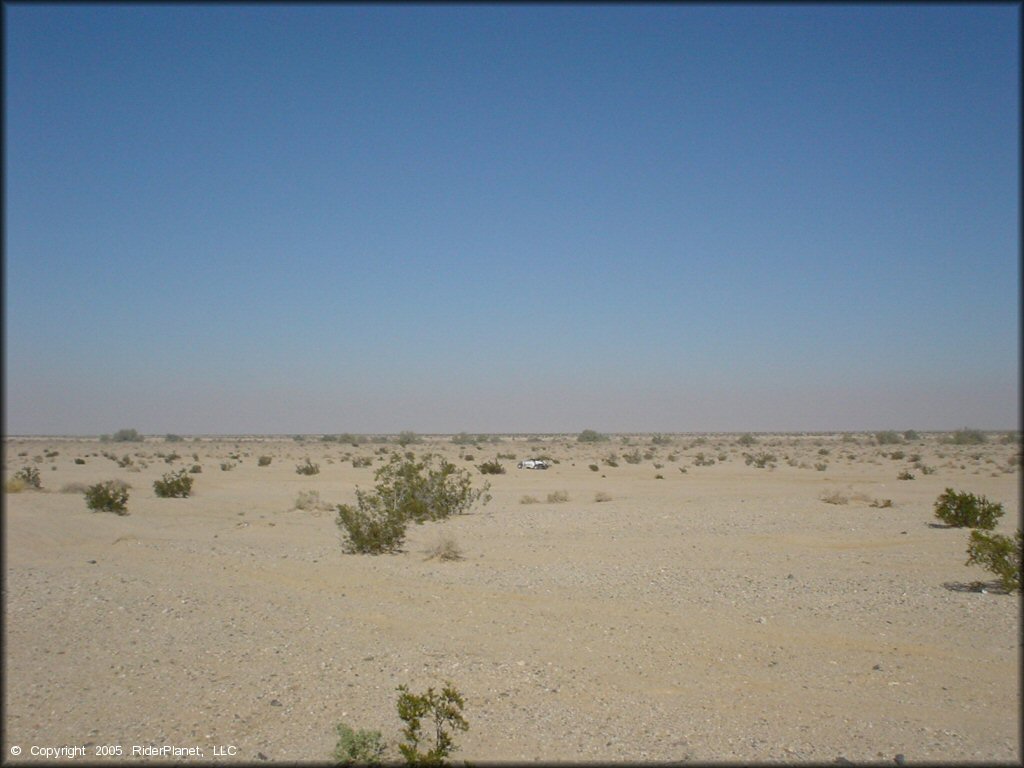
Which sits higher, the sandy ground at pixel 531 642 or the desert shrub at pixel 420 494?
the desert shrub at pixel 420 494

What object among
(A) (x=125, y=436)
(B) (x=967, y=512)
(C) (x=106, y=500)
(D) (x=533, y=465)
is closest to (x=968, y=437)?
(D) (x=533, y=465)

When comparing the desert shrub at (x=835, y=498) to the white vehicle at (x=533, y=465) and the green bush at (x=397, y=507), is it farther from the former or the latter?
the white vehicle at (x=533, y=465)

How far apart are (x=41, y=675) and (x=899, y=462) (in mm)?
62160

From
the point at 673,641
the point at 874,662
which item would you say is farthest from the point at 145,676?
the point at 874,662

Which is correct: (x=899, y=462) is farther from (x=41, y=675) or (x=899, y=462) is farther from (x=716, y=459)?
(x=41, y=675)

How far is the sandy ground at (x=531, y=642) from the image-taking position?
7422mm

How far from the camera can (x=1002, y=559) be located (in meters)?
13.6

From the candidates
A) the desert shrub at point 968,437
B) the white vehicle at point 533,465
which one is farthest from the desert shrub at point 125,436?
the desert shrub at point 968,437

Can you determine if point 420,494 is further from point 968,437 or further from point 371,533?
point 968,437

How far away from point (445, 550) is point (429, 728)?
33.4ft

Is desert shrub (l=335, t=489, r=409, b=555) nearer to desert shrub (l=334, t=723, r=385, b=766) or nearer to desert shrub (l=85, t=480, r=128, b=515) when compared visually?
desert shrub (l=85, t=480, r=128, b=515)

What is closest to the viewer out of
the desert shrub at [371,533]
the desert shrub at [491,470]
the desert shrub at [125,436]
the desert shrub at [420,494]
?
the desert shrub at [371,533]

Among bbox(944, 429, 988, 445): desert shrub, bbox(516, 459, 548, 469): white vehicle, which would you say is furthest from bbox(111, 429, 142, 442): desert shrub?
bbox(944, 429, 988, 445): desert shrub

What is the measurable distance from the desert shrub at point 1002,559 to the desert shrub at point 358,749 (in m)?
12.0
